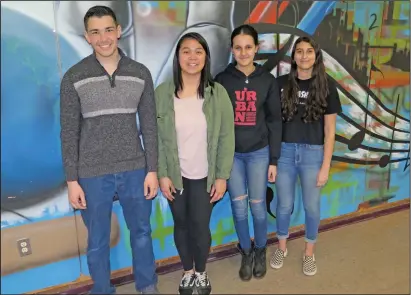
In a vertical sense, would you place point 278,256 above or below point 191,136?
below

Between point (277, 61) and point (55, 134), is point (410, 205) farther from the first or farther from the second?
point (55, 134)

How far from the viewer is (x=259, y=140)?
249 centimetres

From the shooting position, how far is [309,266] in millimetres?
2750

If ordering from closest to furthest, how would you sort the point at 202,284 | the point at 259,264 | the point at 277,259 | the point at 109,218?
the point at 109,218, the point at 202,284, the point at 259,264, the point at 277,259

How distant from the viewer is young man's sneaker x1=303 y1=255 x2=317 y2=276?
2.74 m

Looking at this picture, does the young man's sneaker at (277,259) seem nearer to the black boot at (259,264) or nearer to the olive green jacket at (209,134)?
the black boot at (259,264)

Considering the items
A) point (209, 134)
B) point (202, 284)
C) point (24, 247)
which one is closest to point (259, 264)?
point (202, 284)

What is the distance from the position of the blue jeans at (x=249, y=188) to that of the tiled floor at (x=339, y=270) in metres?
0.28

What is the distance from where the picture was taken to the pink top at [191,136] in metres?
2.23

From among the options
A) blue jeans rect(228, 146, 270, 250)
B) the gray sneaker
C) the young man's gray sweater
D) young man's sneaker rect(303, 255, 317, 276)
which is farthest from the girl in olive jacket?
young man's sneaker rect(303, 255, 317, 276)

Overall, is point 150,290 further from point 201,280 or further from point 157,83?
point 157,83

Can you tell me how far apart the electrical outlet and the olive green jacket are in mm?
934

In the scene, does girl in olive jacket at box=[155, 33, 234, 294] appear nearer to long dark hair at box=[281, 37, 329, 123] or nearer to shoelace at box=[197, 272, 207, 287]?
shoelace at box=[197, 272, 207, 287]

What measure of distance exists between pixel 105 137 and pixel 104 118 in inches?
4.1
